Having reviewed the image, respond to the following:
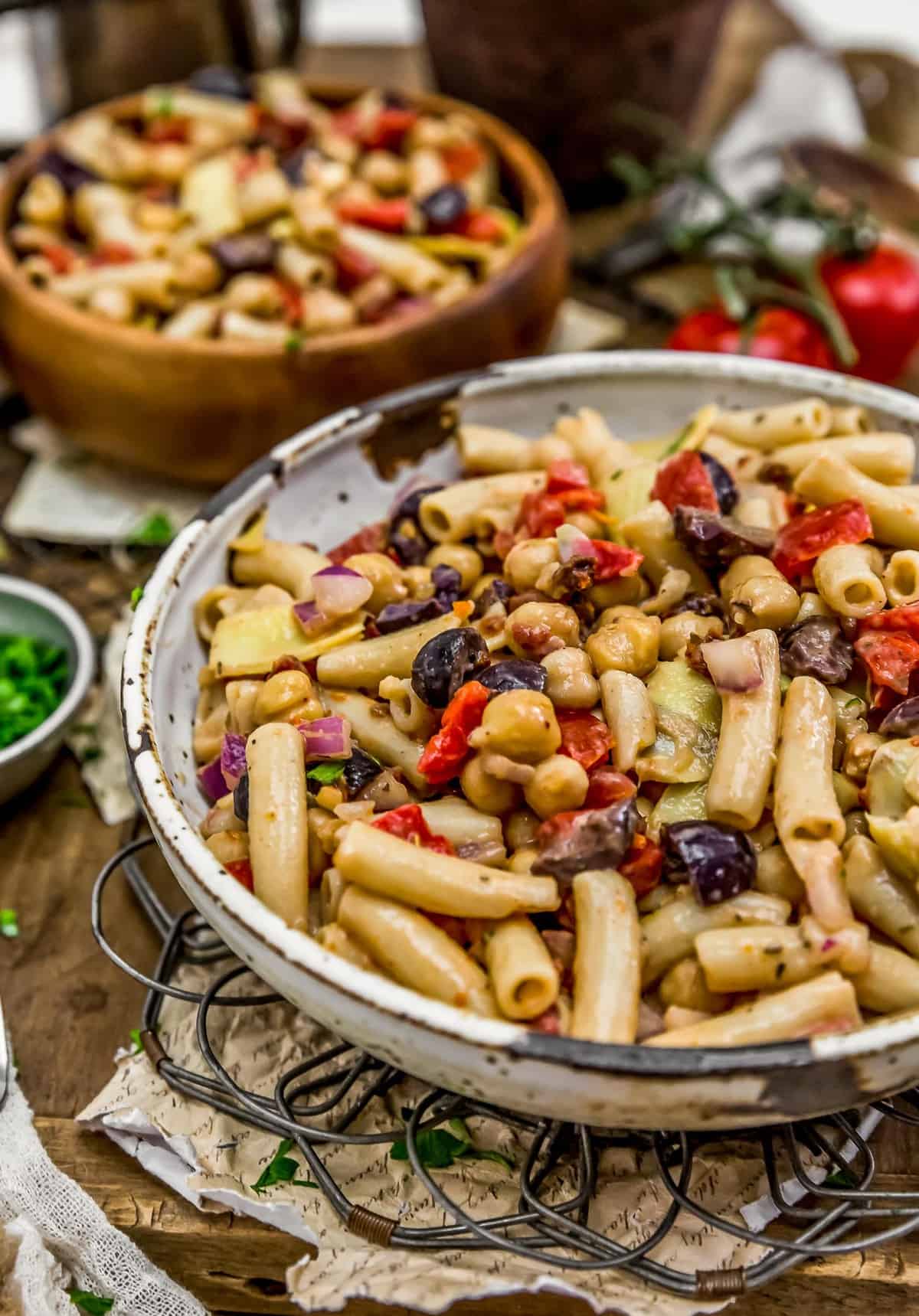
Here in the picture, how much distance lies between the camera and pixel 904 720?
1.42m

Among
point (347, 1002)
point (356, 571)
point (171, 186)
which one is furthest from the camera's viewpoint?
point (171, 186)

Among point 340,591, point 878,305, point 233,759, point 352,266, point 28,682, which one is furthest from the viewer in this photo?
point 878,305

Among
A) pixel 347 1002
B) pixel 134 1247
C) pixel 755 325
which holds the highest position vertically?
pixel 347 1002

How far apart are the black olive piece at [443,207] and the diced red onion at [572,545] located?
117 cm

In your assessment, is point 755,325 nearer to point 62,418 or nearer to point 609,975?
point 62,418

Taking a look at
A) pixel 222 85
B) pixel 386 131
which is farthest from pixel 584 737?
pixel 222 85

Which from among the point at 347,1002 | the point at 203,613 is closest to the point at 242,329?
the point at 203,613

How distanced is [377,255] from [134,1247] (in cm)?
183

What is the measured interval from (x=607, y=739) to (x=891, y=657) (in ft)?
1.15

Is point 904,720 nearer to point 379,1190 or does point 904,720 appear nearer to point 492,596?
point 492,596

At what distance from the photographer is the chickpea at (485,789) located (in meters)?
1.44

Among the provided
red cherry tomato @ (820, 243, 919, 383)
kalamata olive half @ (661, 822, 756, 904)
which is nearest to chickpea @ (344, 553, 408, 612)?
kalamata olive half @ (661, 822, 756, 904)

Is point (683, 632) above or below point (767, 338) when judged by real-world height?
above

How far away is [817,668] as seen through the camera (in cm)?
151
